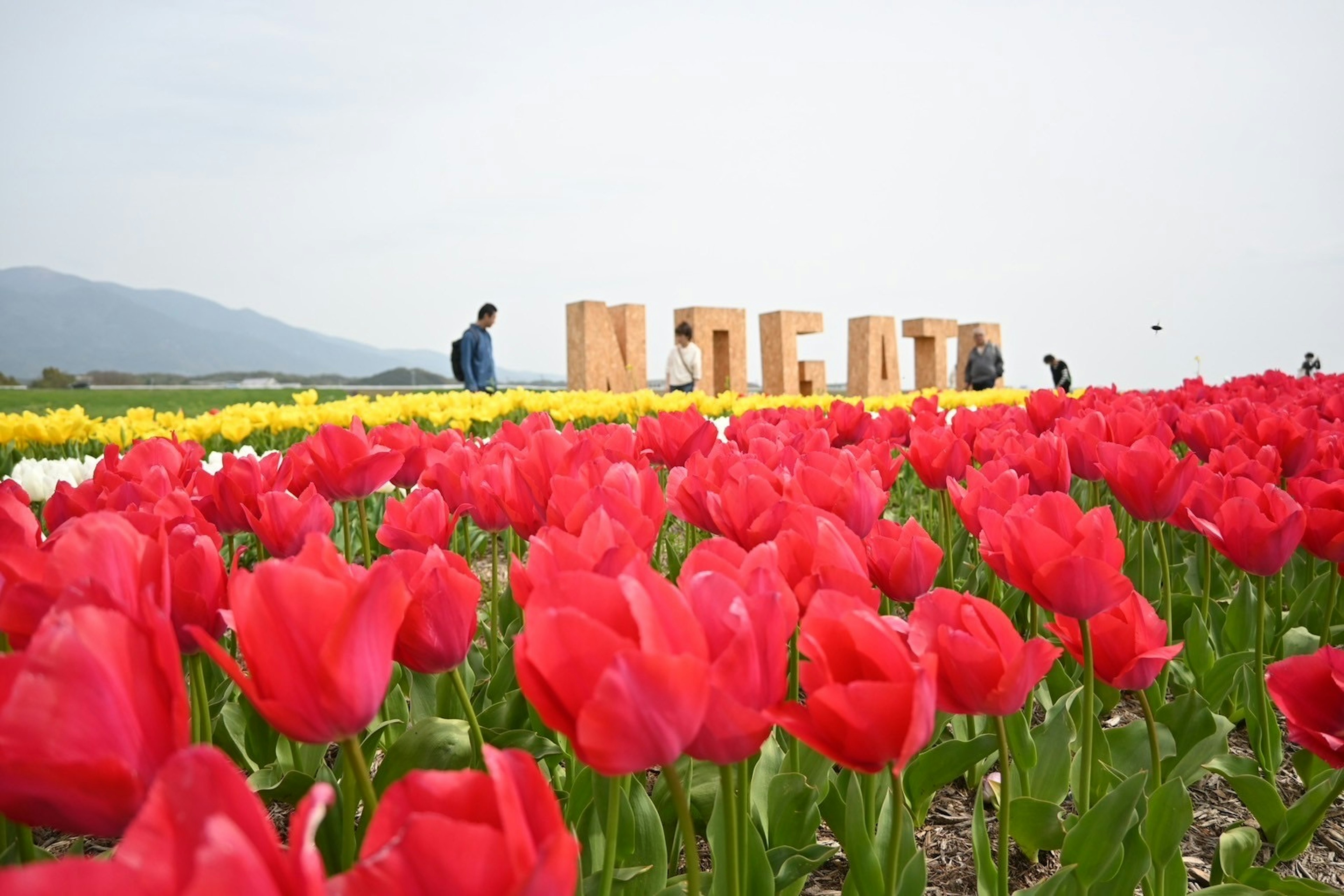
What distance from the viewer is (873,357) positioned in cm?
2102

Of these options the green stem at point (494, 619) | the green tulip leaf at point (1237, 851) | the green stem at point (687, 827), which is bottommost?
the green tulip leaf at point (1237, 851)

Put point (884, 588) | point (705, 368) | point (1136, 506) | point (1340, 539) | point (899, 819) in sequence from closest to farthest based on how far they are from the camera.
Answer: point (899, 819) → point (884, 588) → point (1340, 539) → point (1136, 506) → point (705, 368)

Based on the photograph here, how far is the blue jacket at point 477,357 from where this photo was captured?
13.4 m

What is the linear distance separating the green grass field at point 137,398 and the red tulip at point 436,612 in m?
19.6

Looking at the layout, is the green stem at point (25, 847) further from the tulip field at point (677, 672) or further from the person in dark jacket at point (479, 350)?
the person in dark jacket at point (479, 350)

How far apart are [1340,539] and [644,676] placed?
73.4 inches

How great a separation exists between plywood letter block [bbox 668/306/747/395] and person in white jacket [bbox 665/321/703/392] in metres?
3.99

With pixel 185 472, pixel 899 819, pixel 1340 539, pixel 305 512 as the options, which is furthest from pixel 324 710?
pixel 1340 539

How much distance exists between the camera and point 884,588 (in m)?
1.62

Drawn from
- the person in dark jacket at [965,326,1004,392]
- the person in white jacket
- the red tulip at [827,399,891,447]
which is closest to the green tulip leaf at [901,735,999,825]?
the red tulip at [827,399,891,447]

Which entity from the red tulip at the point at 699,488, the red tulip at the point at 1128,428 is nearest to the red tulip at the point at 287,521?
the red tulip at the point at 699,488

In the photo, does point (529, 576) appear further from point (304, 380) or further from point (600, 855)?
point (304, 380)

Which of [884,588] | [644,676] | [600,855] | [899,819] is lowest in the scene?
[600,855]

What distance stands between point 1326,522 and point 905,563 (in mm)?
1061
